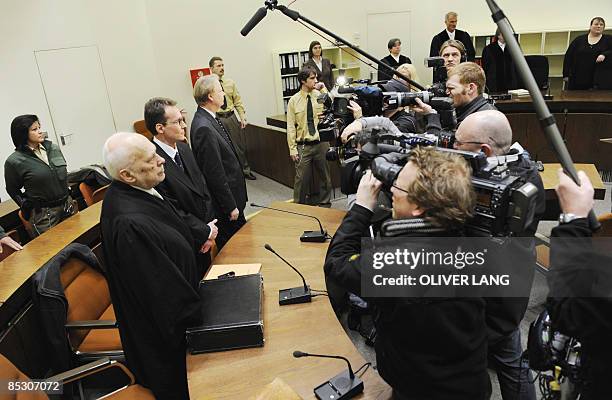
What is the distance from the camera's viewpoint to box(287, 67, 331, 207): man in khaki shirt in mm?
4680

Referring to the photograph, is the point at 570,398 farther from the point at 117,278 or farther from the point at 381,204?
the point at 117,278

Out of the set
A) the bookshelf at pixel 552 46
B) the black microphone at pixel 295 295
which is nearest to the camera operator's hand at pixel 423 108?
the black microphone at pixel 295 295

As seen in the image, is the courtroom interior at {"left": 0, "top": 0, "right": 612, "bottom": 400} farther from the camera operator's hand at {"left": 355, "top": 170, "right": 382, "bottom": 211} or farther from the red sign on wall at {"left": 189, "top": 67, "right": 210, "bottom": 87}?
the red sign on wall at {"left": 189, "top": 67, "right": 210, "bottom": 87}

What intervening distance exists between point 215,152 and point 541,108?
2.29m

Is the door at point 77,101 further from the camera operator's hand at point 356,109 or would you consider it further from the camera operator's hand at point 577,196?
the camera operator's hand at point 577,196

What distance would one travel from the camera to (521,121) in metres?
5.54

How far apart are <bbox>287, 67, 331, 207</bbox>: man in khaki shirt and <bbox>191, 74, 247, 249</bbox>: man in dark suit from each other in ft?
4.97

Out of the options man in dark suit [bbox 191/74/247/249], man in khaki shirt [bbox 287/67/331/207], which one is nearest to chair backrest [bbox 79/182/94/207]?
man in dark suit [bbox 191/74/247/249]

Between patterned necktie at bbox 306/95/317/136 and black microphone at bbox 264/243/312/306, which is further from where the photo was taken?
patterned necktie at bbox 306/95/317/136

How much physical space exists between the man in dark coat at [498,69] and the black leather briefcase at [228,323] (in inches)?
224

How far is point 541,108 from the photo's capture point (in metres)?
1.19

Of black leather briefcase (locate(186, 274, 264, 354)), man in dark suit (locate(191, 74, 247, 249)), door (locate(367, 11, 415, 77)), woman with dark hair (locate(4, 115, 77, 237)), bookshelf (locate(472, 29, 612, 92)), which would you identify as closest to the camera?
black leather briefcase (locate(186, 274, 264, 354))

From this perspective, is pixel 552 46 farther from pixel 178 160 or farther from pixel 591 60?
pixel 178 160

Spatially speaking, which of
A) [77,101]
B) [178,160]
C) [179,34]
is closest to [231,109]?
[179,34]
